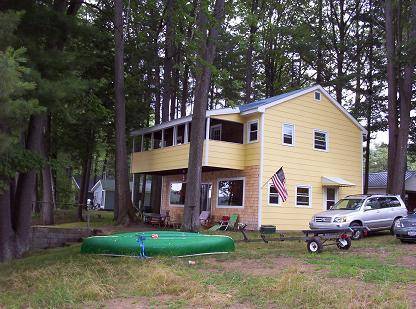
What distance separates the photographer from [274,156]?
24.3m

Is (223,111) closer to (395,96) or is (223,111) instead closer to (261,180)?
(261,180)

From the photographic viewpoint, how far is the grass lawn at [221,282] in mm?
8094

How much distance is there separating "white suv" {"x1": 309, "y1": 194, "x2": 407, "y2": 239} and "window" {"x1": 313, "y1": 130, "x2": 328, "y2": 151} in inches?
241

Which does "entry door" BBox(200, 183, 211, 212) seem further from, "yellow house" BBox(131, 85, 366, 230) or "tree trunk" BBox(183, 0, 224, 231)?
"tree trunk" BBox(183, 0, 224, 231)

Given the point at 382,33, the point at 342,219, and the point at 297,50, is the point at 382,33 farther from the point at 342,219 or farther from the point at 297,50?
the point at 342,219

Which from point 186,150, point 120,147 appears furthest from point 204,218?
point 120,147

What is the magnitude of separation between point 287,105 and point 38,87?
600 inches

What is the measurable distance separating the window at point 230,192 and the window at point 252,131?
2075 mm

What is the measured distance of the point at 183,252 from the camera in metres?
13.2

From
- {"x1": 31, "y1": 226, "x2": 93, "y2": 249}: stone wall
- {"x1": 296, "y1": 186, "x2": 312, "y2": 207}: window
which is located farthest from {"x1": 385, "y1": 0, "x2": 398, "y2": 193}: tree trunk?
{"x1": 31, "y1": 226, "x2": 93, "y2": 249}: stone wall

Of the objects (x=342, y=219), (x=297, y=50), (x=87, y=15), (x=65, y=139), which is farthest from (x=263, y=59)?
(x=342, y=219)

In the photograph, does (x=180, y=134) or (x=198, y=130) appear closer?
(x=198, y=130)

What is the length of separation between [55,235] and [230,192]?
8.66 meters

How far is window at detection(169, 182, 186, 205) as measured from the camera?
95.0 ft
